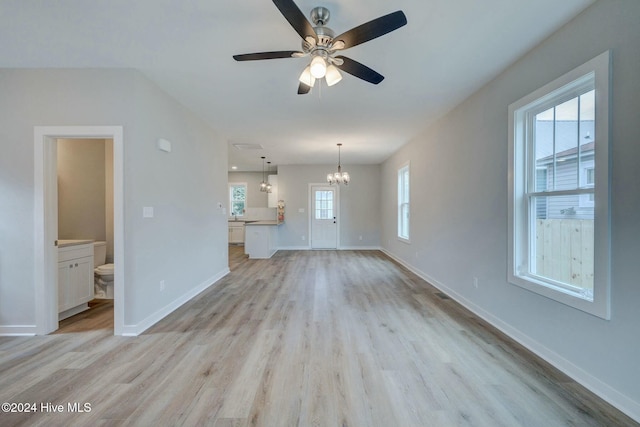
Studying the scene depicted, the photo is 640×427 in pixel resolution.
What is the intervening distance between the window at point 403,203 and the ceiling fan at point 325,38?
14.0 feet

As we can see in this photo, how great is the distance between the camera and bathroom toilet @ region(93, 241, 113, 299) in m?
3.70

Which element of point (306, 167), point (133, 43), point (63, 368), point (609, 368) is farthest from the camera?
point (306, 167)

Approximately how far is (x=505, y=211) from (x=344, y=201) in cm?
593

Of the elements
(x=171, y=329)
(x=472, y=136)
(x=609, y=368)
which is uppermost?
(x=472, y=136)

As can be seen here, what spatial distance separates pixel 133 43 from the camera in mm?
2322

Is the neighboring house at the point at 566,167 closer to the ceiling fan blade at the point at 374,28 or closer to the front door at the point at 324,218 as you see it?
the ceiling fan blade at the point at 374,28

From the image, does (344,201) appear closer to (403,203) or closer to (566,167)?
(403,203)

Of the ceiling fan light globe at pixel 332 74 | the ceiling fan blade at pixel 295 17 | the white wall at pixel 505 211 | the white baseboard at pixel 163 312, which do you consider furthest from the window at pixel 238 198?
the ceiling fan blade at pixel 295 17

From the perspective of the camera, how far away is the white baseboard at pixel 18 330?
2.72 m

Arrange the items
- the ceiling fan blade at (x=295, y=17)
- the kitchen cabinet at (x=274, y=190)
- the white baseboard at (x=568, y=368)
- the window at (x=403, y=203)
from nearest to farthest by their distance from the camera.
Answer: the ceiling fan blade at (x=295, y=17) < the white baseboard at (x=568, y=368) < the window at (x=403, y=203) < the kitchen cabinet at (x=274, y=190)

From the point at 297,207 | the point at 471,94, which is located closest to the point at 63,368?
the point at 471,94

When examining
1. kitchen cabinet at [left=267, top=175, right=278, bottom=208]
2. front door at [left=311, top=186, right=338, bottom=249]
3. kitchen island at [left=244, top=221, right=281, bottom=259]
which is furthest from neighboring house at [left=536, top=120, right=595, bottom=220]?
kitchen cabinet at [left=267, top=175, right=278, bottom=208]

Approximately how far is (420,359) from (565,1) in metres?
2.81

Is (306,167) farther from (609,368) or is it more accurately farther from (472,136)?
(609,368)
